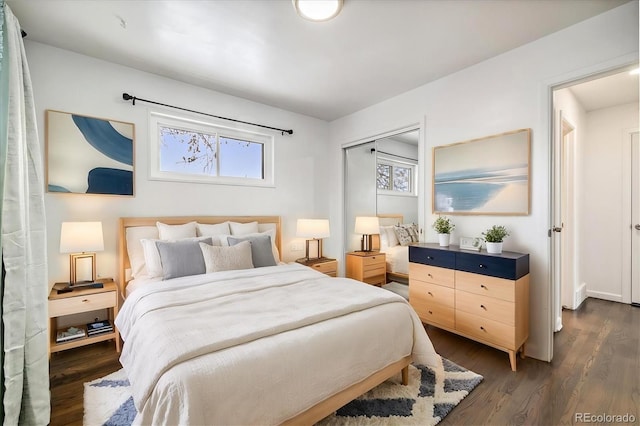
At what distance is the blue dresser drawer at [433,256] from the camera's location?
2.60 meters

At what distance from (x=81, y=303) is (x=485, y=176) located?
378 cm

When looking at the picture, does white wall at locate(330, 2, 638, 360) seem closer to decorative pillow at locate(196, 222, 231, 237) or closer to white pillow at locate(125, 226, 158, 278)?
decorative pillow at locate(196, 222, 231, 237)

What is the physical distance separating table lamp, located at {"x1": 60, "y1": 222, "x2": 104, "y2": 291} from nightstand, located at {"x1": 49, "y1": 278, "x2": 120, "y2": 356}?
101 mm

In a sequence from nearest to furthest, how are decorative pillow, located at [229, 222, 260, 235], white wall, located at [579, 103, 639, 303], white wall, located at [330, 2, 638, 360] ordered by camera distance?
white wall, located at [330, 2, 638, 360]
decorative pillow, located at [229, 222, 260, 235]
white wall, located at [579, 103, 639, 303]

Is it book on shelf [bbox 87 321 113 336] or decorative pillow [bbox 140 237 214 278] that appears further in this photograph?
decorative pillow [bbox 140 237 214 278]

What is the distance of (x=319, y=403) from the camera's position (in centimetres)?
147

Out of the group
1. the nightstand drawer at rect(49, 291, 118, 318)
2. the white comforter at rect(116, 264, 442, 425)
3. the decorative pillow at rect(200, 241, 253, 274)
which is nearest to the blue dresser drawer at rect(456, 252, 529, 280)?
the white comforter at rect(116, 264, 442, 425)

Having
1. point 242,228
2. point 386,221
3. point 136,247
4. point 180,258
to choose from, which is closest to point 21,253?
point 180,258

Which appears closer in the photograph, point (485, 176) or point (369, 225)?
point (485, 176)

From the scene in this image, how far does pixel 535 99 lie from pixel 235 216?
3.31m

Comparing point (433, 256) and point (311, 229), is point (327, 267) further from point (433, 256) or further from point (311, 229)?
point (433, 256)

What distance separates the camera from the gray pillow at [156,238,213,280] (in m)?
2.48

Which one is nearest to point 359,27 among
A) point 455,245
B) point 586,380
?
point 455,245

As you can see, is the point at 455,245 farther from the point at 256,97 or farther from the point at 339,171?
the point at 256,97
